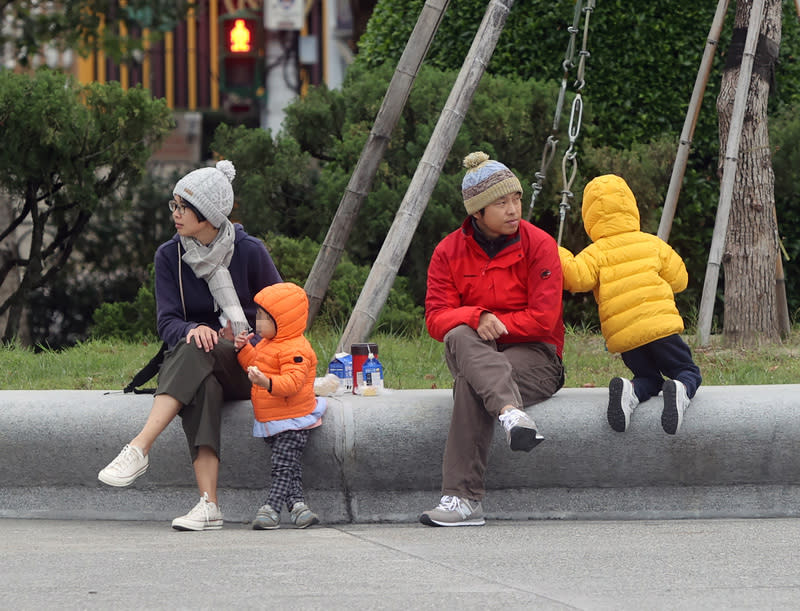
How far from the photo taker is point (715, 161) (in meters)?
9.07

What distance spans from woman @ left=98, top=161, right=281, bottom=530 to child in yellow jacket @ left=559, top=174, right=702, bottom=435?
48.9 inches

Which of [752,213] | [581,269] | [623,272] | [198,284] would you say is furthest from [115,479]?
[752,213]

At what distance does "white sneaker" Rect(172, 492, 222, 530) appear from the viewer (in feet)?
15.2

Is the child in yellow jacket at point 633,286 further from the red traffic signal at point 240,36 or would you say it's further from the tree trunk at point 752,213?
the red traffic signal at point 240,36

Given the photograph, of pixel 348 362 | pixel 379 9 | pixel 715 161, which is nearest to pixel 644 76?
pixel 715 161

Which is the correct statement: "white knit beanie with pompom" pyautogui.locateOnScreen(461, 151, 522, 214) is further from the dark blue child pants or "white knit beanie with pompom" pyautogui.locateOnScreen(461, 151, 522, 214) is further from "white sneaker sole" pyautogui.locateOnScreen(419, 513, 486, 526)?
"white sneaker sole" pyautogui.locateOnScreen(419, 513, 486, 526)

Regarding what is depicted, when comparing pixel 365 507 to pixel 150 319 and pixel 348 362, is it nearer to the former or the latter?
pixel 348 362

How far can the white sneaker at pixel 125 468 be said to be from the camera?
455cm

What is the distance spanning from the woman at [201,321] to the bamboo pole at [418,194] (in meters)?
0.94

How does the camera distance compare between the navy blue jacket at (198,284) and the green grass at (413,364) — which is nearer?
the navy blue jacket at (198,284)

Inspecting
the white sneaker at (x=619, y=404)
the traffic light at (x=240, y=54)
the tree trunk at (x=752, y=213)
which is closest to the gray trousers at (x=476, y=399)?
the white sneaker at (x=619, y=404)

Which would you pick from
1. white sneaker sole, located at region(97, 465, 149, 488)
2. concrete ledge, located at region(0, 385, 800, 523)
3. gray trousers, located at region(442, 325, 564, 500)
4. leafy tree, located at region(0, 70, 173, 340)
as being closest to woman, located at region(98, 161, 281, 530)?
white sneaker sole, located at region(97, 465, 149, 488)

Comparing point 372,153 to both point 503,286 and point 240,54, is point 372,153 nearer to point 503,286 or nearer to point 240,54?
point 503,286

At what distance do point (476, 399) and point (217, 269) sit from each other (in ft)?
3.64
